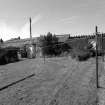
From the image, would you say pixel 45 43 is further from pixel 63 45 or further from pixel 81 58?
pixel 81 58

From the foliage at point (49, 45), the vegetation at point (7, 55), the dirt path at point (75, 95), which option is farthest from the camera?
the foliage at point (49, 45)

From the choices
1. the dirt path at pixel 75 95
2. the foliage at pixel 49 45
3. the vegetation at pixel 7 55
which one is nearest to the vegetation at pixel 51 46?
the foliage at pixel 49 45

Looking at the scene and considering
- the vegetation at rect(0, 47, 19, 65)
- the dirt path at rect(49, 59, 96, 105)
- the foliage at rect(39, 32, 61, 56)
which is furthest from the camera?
the foliage at rect(39, 32, 61, 56)

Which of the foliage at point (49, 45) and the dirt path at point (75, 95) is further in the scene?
the foliage at point (49, 45)

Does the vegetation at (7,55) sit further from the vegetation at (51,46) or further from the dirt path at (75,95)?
the dirt path at (75,95)

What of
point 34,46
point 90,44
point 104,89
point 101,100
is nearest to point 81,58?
point 90,44

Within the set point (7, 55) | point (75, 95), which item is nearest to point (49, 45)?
point (7, 55)

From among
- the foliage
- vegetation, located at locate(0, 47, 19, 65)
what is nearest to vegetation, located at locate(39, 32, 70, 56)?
the foliage

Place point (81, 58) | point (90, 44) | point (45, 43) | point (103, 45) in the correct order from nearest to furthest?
1. point (81, 58)
2. point (90, 44)
3. point (103, 45)
4. point (45, 43)

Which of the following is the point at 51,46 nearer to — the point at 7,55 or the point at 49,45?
the point at 49,45

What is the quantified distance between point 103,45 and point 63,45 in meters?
6.84

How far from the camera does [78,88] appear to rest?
18.9 feet

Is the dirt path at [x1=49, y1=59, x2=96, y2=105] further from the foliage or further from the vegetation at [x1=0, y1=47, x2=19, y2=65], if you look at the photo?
the foliage

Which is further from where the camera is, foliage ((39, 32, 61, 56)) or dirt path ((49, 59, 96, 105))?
foliage ((39, 32, 61, 56))
